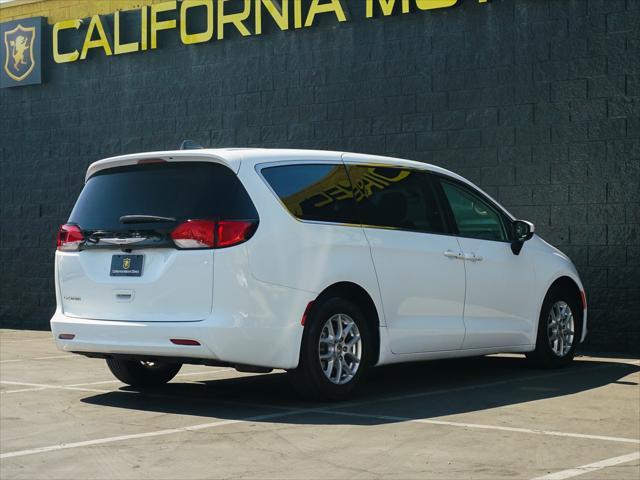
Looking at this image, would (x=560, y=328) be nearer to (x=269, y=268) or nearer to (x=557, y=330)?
(x=557, y=330)

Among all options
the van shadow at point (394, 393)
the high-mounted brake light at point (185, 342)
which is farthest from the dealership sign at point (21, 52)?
the high-mounted brake light at point (185, 342)

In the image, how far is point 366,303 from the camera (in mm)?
8922

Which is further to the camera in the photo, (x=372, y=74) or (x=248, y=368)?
(x=372, y=74)

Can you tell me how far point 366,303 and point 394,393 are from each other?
85 cm

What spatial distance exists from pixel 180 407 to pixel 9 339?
8540 mm

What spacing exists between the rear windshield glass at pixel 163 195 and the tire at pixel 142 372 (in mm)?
1414

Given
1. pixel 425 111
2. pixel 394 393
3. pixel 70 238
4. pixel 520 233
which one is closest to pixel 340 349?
pixel 394 393

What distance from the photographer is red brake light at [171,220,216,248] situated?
26.9ft

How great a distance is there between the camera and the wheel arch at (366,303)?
344 inches

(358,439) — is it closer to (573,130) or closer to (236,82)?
(573,130)

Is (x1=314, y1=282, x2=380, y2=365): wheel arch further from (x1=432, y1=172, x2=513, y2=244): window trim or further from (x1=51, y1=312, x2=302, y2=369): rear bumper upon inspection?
(x1=432, y1=172, x2=513, y2=244): window trim

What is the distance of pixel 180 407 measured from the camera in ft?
27.9

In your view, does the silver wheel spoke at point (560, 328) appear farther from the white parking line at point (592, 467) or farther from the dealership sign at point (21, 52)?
the dealership sign at point (21, 52)

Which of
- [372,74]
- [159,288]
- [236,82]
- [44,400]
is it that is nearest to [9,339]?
[236,82]
